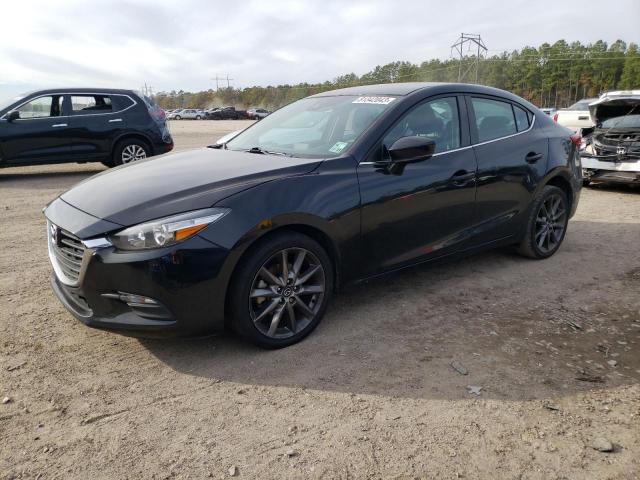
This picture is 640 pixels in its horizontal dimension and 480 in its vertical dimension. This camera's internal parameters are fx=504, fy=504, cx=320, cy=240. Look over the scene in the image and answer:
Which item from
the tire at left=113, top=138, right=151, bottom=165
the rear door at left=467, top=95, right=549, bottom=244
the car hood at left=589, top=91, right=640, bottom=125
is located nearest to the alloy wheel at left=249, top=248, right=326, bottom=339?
the rear door at left=467, top=95, right=549, bottom=244

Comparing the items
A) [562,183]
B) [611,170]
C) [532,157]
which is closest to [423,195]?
[532,157]

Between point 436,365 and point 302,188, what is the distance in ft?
4.42

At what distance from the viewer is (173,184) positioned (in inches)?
122

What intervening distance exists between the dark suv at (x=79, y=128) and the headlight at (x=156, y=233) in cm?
810

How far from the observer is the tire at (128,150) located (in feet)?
33.1

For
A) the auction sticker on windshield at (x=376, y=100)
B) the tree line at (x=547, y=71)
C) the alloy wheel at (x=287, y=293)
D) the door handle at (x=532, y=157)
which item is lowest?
the alloy wheel at (x=287, y=293)

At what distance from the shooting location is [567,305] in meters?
3.91

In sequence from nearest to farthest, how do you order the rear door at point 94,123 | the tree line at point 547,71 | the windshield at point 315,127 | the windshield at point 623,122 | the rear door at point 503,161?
the windshield at point 315,127, the rear door at point 503,161, the windshield at point 623,122, the rear door at point 94,123, the tree line at point 547,71

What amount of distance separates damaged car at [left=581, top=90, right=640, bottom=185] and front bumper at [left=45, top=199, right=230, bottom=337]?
25.7 ft

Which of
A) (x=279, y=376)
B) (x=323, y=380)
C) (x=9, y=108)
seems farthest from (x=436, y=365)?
(x=9, y=108)

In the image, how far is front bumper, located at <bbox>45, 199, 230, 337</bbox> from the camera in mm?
2697

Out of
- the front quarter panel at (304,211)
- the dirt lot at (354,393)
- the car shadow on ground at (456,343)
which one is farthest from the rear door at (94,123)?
the front quarter panel at (304,211)

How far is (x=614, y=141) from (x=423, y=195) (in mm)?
6431

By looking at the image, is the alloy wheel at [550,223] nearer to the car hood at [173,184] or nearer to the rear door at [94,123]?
the car hood at [173,184]
